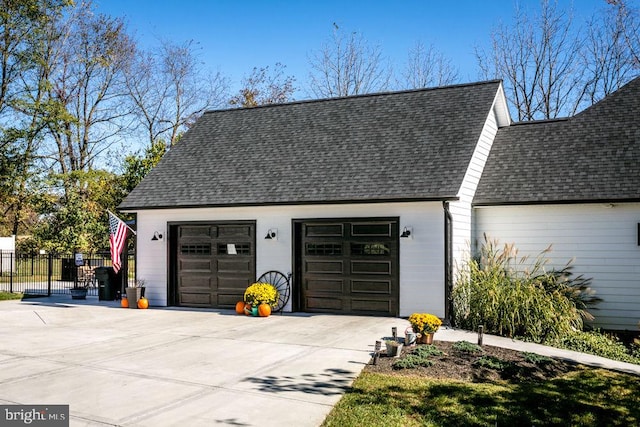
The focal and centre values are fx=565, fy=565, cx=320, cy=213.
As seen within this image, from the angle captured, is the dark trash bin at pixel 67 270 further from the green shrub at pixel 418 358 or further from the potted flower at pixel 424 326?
the green shrub at pixel 418 358

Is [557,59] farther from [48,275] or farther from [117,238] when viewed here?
[48,275]

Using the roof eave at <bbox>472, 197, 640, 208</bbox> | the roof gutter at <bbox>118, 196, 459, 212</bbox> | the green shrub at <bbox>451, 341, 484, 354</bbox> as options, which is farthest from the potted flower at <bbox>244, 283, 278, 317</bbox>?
the roof eave at <bbox>472, 197, 640, 208</bbox>

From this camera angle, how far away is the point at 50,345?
9586 mm

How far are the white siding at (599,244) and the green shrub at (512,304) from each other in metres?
0.62

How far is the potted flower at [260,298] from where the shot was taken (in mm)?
12883

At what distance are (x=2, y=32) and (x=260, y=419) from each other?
24228 mm

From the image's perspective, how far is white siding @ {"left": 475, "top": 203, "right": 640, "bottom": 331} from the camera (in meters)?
12.1

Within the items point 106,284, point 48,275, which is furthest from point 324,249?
point 48,275

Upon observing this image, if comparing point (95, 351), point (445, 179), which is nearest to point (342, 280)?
point (445, 179)

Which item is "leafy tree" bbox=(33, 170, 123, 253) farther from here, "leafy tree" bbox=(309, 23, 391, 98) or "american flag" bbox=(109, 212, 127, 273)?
"leafy tree" bbox=(309, 23, 391, 98)

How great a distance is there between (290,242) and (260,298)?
1563mm

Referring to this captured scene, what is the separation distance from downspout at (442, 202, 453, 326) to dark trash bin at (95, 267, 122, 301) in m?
10.2

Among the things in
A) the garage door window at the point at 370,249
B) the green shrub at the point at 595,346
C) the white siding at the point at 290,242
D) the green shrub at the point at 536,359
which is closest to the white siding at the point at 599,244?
the green shrub at the point at 595,346

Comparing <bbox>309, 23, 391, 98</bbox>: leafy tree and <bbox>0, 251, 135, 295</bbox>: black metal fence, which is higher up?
<bbox>309, 23, 391, 98</bbox>: leafy tree
